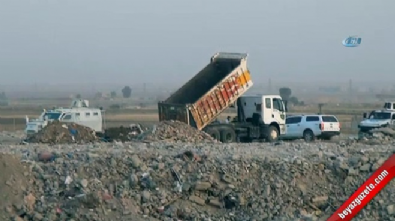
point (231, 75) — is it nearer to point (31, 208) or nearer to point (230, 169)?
point (230, 169)

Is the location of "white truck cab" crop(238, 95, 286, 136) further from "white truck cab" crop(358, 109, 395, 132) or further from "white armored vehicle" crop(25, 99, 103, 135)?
"white truck cab" crop(358, 109, 395, 132)

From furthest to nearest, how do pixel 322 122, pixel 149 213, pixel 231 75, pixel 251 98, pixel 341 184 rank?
pixel 322 122, pixel 251 98, pixel 231 75, pixel 341 184, pixel 149 213

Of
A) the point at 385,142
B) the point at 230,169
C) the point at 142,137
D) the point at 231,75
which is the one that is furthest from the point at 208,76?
the point at 230,169

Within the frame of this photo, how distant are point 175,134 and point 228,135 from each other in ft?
18.4

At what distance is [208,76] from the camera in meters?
31.1

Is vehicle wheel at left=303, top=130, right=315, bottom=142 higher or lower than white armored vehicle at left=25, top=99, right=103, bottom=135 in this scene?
lower

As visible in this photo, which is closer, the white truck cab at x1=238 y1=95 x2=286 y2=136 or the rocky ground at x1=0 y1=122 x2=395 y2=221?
the rocky ground at x1=0 y1=122 x2=395 y2=221

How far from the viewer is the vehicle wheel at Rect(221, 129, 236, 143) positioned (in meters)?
29.8

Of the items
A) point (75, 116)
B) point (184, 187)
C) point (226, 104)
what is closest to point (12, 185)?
point (184, 187)

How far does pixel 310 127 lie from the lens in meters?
37.0

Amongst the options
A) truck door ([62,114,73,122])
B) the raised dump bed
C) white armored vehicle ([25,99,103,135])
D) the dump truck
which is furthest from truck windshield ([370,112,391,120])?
truck door ([62,114,73,122])

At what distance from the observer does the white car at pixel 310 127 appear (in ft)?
119

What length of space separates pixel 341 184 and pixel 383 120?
905 inches

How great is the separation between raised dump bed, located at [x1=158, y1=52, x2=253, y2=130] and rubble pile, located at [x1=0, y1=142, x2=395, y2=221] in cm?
1176
